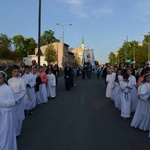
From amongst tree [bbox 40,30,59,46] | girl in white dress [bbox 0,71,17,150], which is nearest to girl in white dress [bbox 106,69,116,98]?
girl in white dress [bbox 0,71,17,150]

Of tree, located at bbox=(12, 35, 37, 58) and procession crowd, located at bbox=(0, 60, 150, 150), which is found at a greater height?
tree, located at bbox=(12, 35, 37, 58)

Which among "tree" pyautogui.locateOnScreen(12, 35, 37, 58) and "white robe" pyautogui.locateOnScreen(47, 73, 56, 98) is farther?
"tree" pyautogui.locateOnScreen(12, 35, 37, 58)

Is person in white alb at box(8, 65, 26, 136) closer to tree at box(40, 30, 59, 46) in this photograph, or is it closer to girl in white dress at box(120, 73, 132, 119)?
girl in white dress at box(120, 73, 132, 119)

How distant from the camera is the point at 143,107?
29.0 feet

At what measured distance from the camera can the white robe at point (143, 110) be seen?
8398mm

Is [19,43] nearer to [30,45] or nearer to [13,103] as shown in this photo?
[30,45]

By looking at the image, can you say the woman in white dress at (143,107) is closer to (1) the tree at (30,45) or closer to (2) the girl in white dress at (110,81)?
(2) the girl in white dress at (110,81)

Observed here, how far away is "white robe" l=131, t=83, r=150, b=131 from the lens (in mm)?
8398

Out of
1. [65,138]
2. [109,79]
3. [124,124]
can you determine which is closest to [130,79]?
[124,124]

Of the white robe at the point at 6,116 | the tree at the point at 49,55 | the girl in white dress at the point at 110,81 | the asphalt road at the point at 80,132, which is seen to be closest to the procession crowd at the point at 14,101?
the white robe at the point at 6,116

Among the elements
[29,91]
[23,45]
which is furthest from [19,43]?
[29,91]

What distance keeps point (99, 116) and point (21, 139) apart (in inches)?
154

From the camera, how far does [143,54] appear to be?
80375 millimetres

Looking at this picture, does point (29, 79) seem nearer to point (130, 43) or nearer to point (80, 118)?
point (80, 118)
